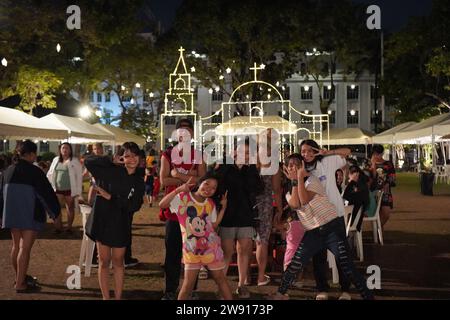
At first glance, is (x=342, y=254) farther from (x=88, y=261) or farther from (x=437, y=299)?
(x=88, y=261)

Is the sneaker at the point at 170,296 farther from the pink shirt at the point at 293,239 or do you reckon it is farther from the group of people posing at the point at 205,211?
the pink shirt at the point at 293,239

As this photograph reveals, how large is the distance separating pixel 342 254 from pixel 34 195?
12.6ft

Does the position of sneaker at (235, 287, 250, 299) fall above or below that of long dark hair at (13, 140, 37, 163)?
below

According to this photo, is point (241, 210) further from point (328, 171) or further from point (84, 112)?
point (84, 112)

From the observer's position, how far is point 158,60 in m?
39.3

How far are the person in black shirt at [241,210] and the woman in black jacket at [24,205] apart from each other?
7.19 ft

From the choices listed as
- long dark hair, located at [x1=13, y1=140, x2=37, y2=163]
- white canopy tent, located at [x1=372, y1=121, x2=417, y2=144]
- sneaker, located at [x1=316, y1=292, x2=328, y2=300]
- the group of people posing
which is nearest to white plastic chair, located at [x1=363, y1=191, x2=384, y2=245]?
the group of people posing

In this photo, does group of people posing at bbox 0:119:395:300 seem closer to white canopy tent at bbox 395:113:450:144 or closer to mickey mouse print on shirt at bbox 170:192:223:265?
mickey mouse print on shirt at bbox 170:192:223:265

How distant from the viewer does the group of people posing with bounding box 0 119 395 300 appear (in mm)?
6008

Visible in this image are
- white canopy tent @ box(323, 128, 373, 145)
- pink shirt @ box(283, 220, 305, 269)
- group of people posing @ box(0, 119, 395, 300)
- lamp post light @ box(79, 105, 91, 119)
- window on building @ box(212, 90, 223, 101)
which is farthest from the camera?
window on building @ box(212, 90, 223, 101)

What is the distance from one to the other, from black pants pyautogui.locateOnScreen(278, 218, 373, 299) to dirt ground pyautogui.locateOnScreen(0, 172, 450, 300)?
74 cm

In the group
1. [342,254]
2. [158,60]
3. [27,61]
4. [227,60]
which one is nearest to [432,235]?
[342,254]

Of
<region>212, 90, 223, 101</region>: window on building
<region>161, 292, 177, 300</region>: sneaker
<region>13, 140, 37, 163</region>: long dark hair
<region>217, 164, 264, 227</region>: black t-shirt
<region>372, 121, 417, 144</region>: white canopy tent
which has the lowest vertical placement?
<region>161, 292, 177, 300</region>: sneaker

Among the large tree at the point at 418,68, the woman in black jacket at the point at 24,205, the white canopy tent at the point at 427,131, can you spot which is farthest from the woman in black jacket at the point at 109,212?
the large tree at the point at 418,68
